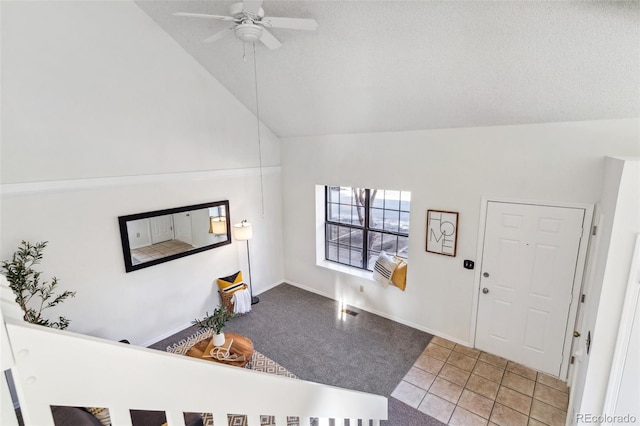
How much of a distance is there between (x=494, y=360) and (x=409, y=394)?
129 centimetres

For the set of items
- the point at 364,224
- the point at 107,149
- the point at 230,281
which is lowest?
the point at 230,281

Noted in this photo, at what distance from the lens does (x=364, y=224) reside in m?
5.25

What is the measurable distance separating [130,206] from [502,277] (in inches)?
181

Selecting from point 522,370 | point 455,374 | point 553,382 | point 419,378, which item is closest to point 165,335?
point 419,378

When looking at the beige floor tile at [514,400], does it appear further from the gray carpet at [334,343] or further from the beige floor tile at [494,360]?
the gray carpet at [334,343]

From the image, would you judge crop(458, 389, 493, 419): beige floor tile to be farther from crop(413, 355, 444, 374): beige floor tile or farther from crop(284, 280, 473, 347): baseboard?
crop(284, 280, 473, 347): baseboard

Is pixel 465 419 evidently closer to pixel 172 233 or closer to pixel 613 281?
pixel 613 281

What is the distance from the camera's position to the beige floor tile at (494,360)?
3834 mm

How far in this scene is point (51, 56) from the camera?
3.19 meters

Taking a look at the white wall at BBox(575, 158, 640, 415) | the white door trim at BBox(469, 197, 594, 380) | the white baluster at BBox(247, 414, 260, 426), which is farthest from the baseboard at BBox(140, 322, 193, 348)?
the white wall at BBox(575, 158, 640, 415)

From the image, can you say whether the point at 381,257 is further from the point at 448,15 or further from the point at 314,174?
the point at 448,15

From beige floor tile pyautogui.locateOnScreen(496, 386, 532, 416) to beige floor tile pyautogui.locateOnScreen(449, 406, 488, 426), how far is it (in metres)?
0.37

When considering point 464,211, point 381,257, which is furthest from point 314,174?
point 464,211

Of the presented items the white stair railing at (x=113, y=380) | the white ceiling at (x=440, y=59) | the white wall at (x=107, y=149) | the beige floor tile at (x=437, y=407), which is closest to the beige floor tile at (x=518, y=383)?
the beige floor tile at (x=437, y=407)
